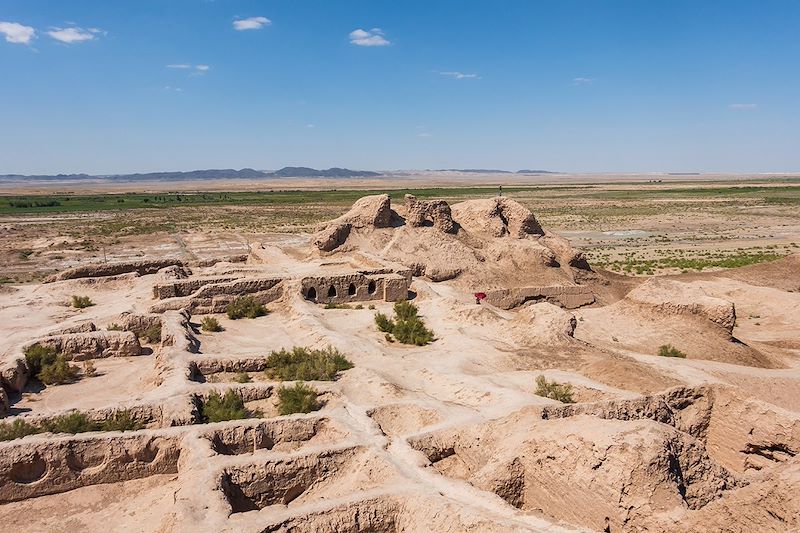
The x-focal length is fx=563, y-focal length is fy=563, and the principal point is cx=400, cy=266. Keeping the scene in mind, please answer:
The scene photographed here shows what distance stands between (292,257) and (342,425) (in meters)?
17.1

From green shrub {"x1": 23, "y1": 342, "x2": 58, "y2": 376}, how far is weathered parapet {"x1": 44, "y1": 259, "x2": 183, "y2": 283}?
35.2 ft

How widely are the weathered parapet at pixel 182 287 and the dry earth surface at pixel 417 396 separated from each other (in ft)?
0.22

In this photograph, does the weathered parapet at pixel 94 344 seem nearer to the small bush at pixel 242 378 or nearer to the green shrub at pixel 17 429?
the small bush at pixel 242 378

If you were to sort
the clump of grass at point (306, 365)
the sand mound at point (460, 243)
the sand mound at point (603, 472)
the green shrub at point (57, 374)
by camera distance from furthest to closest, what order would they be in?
the sand mound at point (460, 243) < the green shrub at point (57, 374) < the clump of grass at point (306, 365) < the sand mound at point (603, 472)

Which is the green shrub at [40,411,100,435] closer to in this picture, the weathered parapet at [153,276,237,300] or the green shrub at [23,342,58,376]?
the green shrub at [23,342,58,376]

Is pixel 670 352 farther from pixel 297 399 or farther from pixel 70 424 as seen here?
pixel 70 424

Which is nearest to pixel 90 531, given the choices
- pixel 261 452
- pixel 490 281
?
pixel 261 452

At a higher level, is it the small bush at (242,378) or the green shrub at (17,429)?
the green shrub at (17,429)

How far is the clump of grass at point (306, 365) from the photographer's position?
1170cm

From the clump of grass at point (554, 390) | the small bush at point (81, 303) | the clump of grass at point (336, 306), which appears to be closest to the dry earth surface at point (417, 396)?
the clump of grass at point (336, 306)

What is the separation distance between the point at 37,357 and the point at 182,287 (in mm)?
6212

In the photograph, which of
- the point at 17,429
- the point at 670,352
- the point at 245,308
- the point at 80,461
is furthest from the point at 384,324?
the point at 17,429

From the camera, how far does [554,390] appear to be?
1075 cm

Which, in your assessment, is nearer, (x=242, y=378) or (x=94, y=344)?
(x=242, y=378)
